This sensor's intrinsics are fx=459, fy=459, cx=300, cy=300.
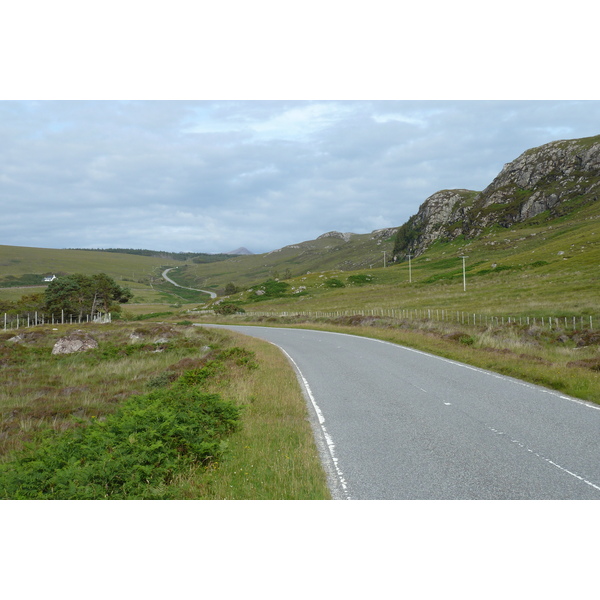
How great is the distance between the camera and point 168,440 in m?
7.75

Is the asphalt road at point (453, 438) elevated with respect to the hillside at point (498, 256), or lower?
lower

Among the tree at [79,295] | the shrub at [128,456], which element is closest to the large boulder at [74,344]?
the shrub at [128,456]

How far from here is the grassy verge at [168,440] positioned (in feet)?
20.8

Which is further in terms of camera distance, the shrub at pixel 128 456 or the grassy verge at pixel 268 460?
the shrub at pixel 128 456

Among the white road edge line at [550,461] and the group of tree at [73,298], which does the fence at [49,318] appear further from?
the white road edge line at [550,461]

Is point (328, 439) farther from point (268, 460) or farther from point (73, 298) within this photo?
point (73, 298)

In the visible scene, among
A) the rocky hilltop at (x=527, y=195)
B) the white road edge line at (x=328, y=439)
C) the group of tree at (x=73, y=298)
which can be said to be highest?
the rocky hilltop at (x=527, y=195)

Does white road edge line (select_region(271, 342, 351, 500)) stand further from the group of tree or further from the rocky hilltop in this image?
the rocky hilltop

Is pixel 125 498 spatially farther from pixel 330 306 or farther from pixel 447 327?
pixel 330 306

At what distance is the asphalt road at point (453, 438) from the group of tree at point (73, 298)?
229 feet

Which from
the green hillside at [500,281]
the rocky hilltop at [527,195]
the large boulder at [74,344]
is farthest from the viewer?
the rocky hilltop at [527,195]

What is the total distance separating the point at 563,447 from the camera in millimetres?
7426

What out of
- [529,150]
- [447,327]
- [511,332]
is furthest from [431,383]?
[529,150]

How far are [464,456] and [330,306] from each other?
2588 inches
